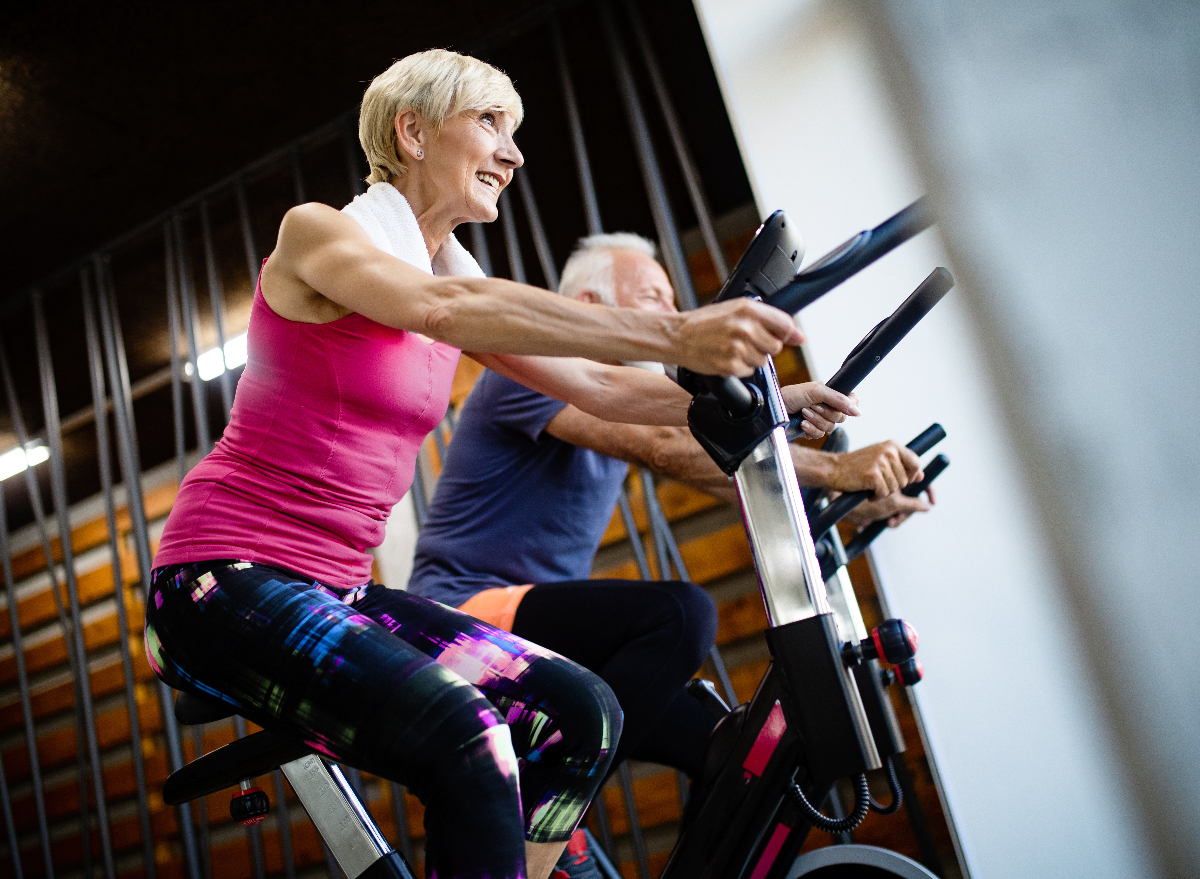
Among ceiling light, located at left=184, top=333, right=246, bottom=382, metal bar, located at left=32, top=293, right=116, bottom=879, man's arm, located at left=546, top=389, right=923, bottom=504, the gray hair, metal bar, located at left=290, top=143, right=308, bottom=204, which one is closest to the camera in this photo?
man's arm, located at left=546, top=389, right=923, bottom=504

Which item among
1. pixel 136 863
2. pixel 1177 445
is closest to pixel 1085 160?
pixel 1177 445

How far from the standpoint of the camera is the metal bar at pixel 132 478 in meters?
2.41

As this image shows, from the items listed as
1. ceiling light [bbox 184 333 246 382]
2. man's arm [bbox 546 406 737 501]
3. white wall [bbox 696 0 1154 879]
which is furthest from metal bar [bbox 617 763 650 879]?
ceiling light [bbox 184 333 246 382]

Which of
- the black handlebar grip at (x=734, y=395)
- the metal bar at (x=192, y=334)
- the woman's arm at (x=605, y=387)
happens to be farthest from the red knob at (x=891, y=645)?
the metal bar at (x=192, y=334)

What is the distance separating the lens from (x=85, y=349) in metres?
3.62

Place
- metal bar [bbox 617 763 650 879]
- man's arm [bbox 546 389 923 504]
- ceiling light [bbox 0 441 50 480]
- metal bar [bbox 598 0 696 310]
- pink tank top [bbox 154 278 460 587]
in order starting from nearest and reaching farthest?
1. pink tank top [bbox 154 278 460 587]
2. man's arm [bbox 546 389 923 504]
3. metal bar [bbox 617 763 650 879]
4. metal bar [bbox 598 0 696 310]
5. ceiling light [bbox 0 441 50 480]

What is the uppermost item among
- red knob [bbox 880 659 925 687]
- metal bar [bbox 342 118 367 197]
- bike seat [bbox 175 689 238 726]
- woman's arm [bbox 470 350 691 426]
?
metal bar [bbox 342 118 367 197]

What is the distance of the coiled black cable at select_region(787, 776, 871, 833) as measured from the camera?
915mm

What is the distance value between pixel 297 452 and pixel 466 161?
484 millimetres

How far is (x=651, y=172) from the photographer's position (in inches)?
86.1

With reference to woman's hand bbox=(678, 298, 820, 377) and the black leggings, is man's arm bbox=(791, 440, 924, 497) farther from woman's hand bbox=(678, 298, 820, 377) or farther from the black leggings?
woman's hand bbox=(678, 298, 820, 377)

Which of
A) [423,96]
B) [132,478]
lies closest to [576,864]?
[423,96]

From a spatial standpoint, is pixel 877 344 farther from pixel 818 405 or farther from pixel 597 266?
pixel 597 266

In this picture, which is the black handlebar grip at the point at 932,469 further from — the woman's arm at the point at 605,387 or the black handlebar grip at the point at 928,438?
the woman's arm at the point at 605,387
